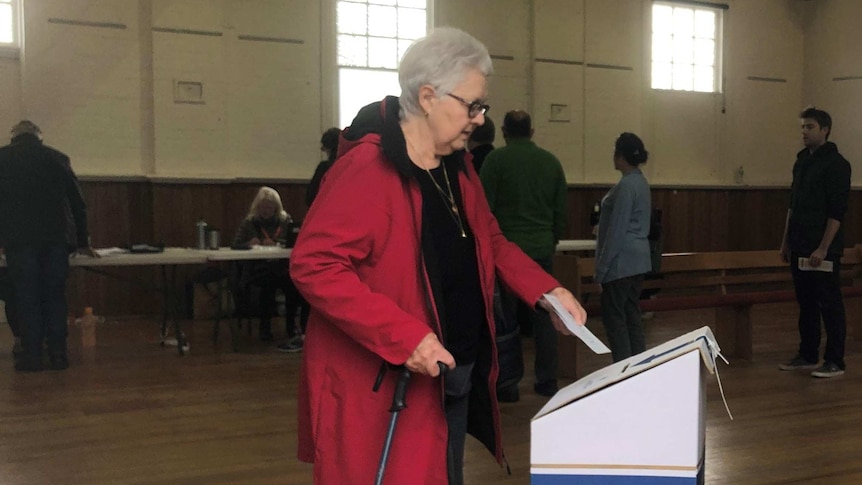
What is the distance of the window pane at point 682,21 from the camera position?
33.8 ft

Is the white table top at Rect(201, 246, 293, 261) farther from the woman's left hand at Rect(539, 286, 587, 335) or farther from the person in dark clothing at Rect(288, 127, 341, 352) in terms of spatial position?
the woman's left hand at Rect(539, 286, 587, 335)

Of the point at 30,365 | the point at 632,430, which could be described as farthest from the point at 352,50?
the point at 632,430

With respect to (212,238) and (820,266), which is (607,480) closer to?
(820,266)

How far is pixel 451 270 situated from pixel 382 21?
746cm

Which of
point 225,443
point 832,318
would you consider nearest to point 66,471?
point 225,443

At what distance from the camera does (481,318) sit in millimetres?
1760

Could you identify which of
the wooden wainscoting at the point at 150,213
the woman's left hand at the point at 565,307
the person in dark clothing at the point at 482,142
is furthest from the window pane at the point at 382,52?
the woman's left hand at the point at 565,307

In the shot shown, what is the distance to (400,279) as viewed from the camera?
1.61 metres

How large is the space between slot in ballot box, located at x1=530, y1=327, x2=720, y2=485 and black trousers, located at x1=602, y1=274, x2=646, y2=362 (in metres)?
3.19

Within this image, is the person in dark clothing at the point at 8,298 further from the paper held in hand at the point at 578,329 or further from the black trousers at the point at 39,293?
the paper held in hand at the point at 578,329

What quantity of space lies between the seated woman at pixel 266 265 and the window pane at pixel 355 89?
2.09 meters

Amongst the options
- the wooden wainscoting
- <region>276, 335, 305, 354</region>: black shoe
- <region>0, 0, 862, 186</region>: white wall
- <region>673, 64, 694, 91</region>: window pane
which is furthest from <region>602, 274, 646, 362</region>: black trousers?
<region>673, 64, 694, 91</region>: window pane

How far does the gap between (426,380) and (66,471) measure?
95.5 inches

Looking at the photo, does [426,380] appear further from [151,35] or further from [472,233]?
[151,35]
